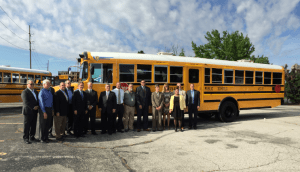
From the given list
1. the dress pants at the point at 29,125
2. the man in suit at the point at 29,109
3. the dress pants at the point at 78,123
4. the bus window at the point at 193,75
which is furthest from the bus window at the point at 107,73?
the bus window at the point at 193,75

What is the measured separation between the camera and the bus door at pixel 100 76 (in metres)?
7.13

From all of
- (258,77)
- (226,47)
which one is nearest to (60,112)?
(258,77)

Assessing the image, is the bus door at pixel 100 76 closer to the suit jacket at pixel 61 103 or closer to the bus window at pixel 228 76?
the suit jacket at pixel 61 103

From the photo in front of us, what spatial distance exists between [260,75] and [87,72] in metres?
8.46

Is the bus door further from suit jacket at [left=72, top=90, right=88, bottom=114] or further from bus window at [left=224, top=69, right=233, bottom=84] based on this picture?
bus window at [left=224, top=69, right=233, bottom=84]

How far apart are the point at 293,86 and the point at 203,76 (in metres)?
18.5

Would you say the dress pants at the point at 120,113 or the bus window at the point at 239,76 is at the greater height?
the bus window at the point at 239,76

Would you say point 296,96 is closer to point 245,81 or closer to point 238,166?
point 245,81

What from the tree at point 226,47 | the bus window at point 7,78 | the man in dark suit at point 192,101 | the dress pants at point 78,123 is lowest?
the dress pants at point 78,123

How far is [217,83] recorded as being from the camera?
8.98m

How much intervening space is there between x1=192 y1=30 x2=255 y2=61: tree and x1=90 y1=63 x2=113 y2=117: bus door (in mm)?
23673

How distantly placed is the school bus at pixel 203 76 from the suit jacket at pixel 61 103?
1.09 m

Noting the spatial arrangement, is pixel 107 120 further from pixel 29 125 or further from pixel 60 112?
pixel 29 125

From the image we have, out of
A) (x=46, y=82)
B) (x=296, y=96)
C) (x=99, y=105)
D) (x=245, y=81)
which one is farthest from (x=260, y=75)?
(x=296, y=96)
